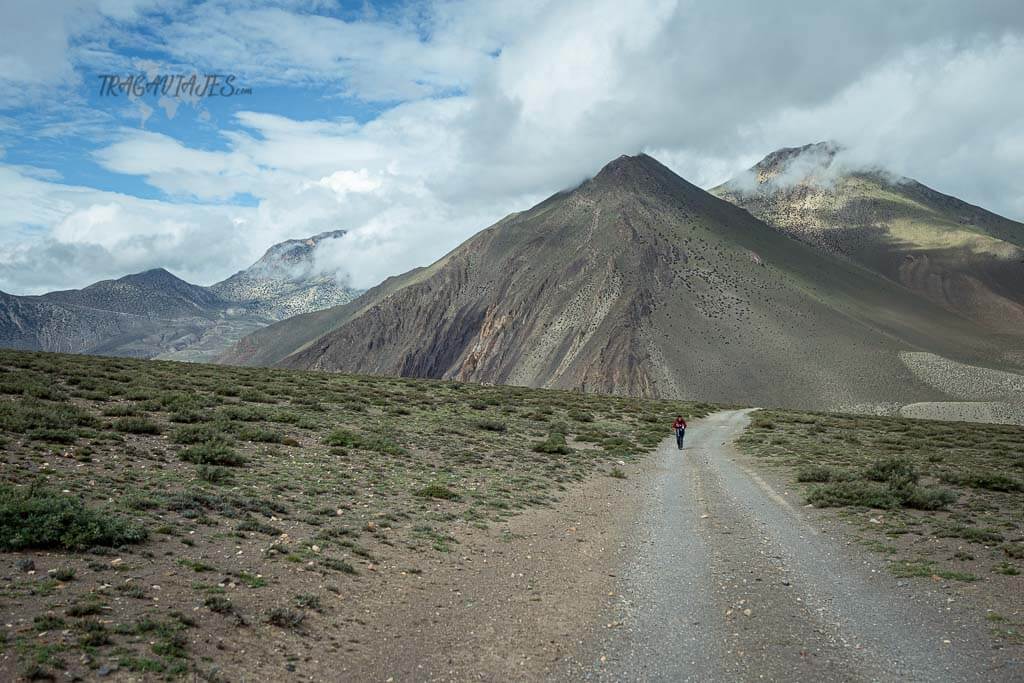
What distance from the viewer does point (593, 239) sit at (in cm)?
17512

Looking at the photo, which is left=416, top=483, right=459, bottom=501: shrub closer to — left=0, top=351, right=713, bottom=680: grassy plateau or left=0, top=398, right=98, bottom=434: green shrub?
left=0, top=351, right=713, bottom=680: grassy plateau

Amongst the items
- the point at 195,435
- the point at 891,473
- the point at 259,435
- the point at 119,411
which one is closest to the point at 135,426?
the point at 195,435

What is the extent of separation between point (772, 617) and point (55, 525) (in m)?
11.9

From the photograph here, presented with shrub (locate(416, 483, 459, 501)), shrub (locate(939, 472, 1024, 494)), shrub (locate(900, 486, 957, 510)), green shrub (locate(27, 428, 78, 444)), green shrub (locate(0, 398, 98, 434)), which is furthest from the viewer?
shrub (locate(939, 472, 1024, 494))

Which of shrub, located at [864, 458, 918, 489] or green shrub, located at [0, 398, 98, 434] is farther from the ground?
green shrub, located at [0, 398, 98, 434]

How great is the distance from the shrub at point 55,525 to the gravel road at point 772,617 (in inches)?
321

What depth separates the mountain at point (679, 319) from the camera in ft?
388

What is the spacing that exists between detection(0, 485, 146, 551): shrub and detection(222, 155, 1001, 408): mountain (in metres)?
111

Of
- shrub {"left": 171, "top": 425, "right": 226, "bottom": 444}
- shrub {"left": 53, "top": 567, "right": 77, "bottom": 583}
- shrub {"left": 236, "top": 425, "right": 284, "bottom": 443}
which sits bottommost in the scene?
shrub {"left": 53, "top": 567, "right": 77, "bottom": 583}

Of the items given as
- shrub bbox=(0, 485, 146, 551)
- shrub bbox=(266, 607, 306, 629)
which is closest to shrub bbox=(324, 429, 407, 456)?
shrub bbox=(0, 485, 146, 551)

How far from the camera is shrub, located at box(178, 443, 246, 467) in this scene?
16.6 meters

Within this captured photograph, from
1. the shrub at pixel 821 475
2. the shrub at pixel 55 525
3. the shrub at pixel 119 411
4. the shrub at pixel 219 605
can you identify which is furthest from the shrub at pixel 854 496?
the shrub at pixel 119 411

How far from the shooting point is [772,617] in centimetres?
1025

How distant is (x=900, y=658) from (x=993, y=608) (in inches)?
133
